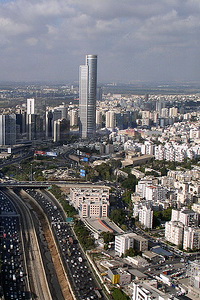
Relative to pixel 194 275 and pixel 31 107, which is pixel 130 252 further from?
pixel 31 107

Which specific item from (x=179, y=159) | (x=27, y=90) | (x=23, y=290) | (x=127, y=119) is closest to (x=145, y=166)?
(x=179, y=159)

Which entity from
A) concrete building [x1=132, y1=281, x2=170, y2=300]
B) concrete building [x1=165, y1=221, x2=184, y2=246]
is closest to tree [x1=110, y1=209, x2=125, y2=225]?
concrete building [x1=165, y1=221, x2=184, y2=246]

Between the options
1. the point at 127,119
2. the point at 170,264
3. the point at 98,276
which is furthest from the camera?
the point at 127,119

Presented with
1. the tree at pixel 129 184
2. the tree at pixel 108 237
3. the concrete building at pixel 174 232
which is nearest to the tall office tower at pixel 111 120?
the tree at pixel 129 184

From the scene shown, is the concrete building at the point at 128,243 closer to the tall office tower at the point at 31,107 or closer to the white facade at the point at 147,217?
the white facade at the point at 147,217

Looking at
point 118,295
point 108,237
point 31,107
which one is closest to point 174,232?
point 108,237

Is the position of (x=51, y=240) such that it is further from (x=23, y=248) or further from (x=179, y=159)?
(x=179, y=159)

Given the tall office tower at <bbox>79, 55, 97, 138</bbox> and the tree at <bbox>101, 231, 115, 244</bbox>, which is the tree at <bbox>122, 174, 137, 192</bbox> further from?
the tall office tower at <bbox>79, 55, 97, 138</bbox>
